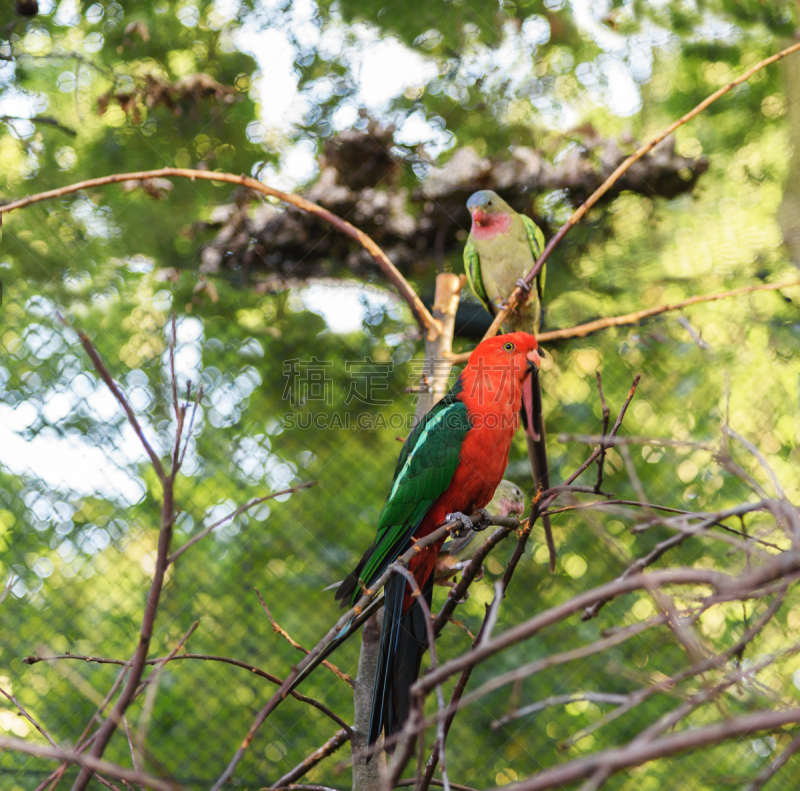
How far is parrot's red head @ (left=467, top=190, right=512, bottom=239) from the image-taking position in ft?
7.33

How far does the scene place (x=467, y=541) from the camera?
158 centimetres

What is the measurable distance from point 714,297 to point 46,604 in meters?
2.52

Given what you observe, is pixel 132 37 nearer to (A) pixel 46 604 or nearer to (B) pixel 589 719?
(A) pixel 46 604

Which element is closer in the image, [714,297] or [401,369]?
[714,297]

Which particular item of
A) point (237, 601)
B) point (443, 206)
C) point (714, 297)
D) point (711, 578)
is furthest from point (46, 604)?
point (711, 578)

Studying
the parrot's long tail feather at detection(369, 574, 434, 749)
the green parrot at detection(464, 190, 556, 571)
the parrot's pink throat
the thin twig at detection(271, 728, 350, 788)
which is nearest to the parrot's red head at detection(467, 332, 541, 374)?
the parrot's long tail feather at detection(369, 574, 434, 749)

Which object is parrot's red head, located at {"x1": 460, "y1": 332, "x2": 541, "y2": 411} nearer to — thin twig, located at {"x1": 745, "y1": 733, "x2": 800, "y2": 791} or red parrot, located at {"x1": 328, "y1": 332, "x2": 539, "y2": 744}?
red parrot, located at {"x1": 328, "y1": 332, "x2": 539, "y2": 744}

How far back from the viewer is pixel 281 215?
253 cm

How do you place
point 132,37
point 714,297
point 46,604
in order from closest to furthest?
point 714,297 → point 46,604 → point 132,37

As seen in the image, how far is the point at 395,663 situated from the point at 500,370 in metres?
0.67

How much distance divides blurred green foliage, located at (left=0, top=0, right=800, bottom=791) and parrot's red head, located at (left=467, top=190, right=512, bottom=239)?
0.45 metres

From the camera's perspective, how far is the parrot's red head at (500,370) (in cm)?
139

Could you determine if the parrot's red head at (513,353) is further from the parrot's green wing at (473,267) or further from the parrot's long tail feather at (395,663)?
the parrot's green wing at (473,267)

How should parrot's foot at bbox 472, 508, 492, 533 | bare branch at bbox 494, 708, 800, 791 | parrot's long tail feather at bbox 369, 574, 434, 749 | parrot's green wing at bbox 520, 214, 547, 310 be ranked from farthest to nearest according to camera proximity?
parrot's green wing at bbox 520, 214, 547, 310
parrot's foot at bbox 472, 508, 492, 533
parrot's long tail feather at bbox 369, 574, 434, 749
bare branch at bbox 494, 708, 800, 791
